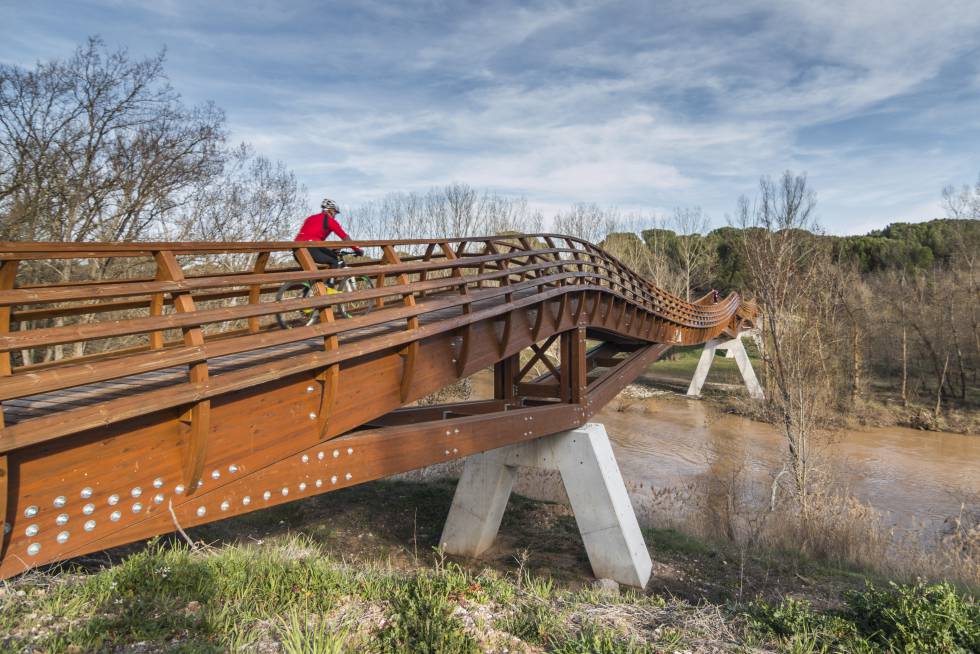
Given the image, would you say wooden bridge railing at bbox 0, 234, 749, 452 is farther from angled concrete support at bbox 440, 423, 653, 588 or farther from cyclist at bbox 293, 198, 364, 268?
angled concrete support at bbox 440, 423, 653, 588

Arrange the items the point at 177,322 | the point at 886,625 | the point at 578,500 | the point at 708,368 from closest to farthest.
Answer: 1. the point at 177,322
2. the point at 886,625
3. the point at 578,500
4. the point at 708,368

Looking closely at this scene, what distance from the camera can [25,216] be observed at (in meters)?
13.9

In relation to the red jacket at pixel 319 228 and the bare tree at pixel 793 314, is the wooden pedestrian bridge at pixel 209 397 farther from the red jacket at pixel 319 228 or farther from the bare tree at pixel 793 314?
the bare tree at pixel 793 314

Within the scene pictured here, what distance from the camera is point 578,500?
33.1 feet

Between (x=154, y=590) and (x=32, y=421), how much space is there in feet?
5.12

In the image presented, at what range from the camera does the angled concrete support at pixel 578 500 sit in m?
9.55

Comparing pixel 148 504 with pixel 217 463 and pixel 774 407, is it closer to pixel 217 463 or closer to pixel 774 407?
pixel 217 463

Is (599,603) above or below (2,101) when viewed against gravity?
below

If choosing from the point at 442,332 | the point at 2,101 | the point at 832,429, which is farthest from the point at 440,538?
the point at 832,429

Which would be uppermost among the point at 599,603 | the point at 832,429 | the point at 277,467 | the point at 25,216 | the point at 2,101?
the point at 2,101

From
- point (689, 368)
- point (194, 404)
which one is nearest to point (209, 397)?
point (194, 404)

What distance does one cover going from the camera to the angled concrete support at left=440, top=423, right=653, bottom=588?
9547 mm

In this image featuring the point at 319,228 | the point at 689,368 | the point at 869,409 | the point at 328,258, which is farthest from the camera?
the point at 689,368

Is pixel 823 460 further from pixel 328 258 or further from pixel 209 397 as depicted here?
pixel 209 397
